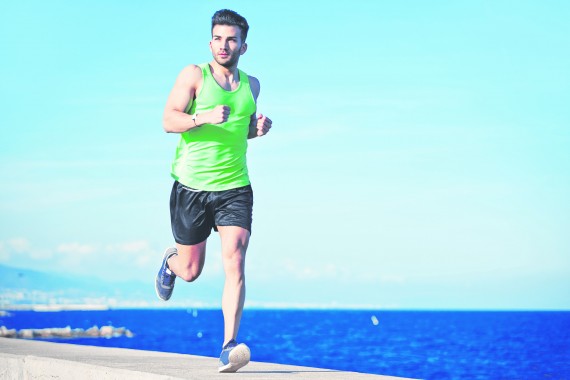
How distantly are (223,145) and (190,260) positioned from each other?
1.01 meters

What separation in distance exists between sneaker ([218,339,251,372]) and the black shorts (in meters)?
0.82

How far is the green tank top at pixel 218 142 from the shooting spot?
20.7 ft

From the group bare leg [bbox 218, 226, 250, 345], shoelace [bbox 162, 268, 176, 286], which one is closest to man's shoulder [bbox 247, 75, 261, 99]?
bare leg [bbox 218, 226, 250, 345]

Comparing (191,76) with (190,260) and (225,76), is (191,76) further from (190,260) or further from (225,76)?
(190,260)

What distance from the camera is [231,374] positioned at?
6.07m

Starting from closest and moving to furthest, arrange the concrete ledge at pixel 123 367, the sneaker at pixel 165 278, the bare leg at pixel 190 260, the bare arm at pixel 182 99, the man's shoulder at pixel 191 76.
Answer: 1. the concrete ledge at pixel 123 367
2. the bare arm at pixel 182 99
3. the man's shoulder at pixel 191 76
4. the bare leg at pixel 190 260
5. the sneaker at pixel 165 278

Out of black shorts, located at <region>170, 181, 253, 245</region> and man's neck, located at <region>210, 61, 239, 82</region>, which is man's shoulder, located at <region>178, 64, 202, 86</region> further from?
black shorts, located at <region>170, 181, 253, 245</region>

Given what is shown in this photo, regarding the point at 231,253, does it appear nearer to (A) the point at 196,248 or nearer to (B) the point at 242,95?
(A) the point at 196,248

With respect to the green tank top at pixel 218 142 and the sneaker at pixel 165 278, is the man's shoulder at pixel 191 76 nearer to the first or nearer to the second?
the green tank top at pixel 218 142

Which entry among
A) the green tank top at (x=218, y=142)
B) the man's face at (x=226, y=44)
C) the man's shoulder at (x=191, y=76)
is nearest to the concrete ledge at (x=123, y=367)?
the green tank top at (x=218, y=142)

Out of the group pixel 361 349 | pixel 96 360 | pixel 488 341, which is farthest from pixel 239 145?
pixel 488 341

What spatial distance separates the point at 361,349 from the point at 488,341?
23.0m

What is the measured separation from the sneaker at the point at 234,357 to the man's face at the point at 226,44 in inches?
73.8

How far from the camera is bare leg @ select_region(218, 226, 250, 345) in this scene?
20.8 feet
